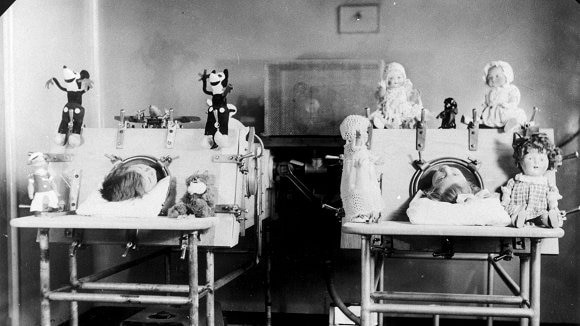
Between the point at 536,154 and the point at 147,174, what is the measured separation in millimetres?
1989

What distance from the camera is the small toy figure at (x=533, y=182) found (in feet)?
8.83

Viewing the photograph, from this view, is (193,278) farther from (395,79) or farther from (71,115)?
(395,79)

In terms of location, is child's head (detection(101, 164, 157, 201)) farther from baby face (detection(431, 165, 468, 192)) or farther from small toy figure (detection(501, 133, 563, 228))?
small toy figure (detection(501, 133, 563, 228))

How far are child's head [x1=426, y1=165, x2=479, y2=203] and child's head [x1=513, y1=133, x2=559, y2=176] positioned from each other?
270 millimetres

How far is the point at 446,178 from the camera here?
2783 millimetres

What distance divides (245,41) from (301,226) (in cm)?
145

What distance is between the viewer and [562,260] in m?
3.89

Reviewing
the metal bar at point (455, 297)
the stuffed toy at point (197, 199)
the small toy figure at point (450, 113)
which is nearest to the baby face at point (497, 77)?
the small toy figure at point (450, 113)

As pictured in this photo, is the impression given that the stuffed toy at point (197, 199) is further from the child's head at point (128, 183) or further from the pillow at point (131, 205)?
the child's head at point (128, 183)

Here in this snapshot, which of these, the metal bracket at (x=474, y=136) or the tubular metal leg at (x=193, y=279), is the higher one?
the metal bracket at (x=474, y=136)

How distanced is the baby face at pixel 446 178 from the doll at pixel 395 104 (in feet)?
1.50

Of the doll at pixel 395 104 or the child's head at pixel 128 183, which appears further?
the doll at pixel 395 104

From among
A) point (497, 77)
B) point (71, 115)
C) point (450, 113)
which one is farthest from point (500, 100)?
point (71, 115)

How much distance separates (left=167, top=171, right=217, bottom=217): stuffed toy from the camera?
2.78 metres
